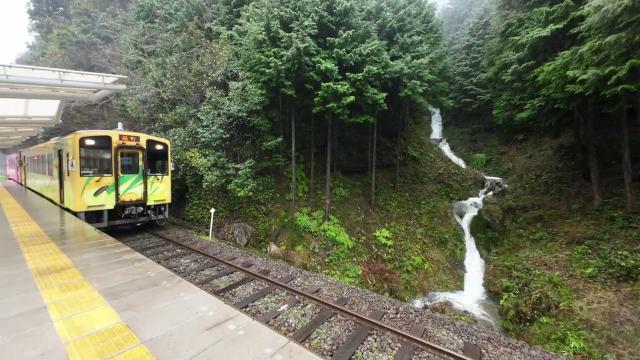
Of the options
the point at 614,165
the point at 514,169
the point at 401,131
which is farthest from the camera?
the point at 514,169

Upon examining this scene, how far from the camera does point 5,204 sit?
Result: 43.2ft

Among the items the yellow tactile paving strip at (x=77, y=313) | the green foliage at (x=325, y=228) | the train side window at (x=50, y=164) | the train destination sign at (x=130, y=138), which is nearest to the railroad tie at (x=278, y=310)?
the yellow tactile paving strip at (x=77, y=313)

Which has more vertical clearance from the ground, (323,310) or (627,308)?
(323,310)

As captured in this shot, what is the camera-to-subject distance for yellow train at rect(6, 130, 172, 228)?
27.4ft

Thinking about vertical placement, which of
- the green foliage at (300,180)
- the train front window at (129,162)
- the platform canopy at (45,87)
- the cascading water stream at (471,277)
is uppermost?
the platform canopy at (45,87)

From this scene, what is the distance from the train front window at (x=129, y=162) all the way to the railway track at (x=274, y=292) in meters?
2.27

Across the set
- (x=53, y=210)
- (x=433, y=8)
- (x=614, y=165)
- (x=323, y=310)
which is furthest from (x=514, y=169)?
(x=53, y=210)

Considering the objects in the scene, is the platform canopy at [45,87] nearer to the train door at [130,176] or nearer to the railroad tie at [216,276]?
the train door at [130,176]

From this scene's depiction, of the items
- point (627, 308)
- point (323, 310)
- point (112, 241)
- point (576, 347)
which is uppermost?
point (112, 241)

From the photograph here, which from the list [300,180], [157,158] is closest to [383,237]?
[300,180]

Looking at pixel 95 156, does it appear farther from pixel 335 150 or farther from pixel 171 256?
pixel 335 150

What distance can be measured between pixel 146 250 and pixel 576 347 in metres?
10.7

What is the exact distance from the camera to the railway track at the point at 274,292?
4191mm

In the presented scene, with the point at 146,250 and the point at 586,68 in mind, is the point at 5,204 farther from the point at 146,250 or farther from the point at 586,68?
the point at 586,68
